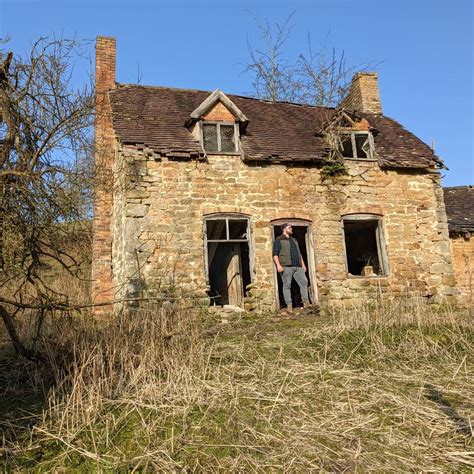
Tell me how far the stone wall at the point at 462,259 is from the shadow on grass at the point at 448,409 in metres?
11.5

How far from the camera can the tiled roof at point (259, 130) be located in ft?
38.9

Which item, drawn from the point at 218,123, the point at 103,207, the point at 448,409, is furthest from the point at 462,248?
the point at 448,409

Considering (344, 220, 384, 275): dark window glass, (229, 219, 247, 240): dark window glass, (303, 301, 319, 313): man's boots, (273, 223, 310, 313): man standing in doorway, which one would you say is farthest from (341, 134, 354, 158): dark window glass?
(303, 301, 319, 313): man's boots

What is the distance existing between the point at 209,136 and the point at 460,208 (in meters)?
11.3

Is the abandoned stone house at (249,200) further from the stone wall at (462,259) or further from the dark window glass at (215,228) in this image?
the stone wall at (462,259)

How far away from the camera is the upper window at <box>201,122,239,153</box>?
39.9 feet

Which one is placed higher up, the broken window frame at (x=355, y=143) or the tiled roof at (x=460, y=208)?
→ the broken window frame at (x=355, y=143)

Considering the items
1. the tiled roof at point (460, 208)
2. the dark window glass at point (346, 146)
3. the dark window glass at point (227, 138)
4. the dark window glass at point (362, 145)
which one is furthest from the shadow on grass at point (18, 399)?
the tiled roof at point (460, 208)

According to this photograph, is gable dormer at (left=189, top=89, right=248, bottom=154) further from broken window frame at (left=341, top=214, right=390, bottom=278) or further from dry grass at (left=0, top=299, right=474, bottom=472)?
dry grass at (left=0, top=299, right=474, bottom=472)

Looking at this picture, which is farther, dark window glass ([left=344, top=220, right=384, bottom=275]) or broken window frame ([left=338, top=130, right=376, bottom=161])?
dark window glass ([left=344, top=220, right=384, bottom=275])

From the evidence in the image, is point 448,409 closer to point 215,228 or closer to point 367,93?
point 215,228

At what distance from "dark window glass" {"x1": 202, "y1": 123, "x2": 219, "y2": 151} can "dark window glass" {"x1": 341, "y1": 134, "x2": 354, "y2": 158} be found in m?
4.06

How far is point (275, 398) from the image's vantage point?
4469 mm

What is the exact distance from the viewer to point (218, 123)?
12.3 metres
